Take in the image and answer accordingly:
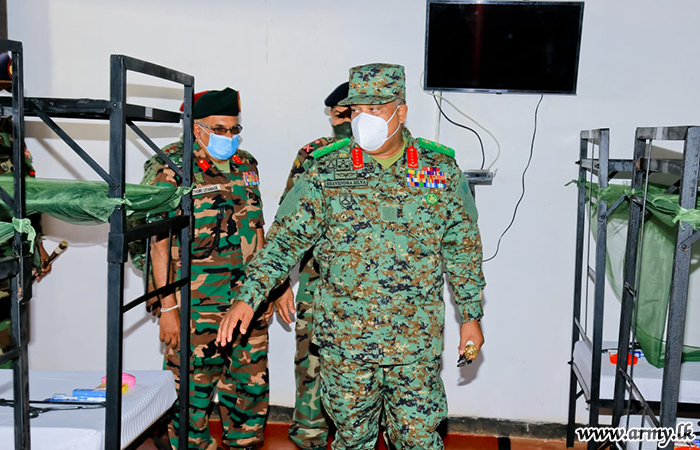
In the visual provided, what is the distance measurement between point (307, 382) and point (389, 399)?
3.17 ft

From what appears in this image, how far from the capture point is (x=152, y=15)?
3.64 m

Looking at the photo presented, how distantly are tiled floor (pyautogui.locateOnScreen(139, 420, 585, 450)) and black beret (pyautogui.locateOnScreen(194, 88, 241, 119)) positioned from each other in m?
1.74

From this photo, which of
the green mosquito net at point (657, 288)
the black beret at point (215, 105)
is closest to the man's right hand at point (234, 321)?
the black beret at point (215, 105)

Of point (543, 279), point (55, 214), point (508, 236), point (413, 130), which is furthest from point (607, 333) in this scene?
point (55, 214)

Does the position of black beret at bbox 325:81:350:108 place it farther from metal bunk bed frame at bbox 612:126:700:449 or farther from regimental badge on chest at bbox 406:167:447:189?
metal bunk bed frame at bbox 612:126:700:449

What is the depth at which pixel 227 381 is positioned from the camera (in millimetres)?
3254

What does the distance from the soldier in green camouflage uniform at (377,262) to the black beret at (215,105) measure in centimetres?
78

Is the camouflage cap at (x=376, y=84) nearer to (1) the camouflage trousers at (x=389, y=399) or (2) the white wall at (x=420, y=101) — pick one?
(1) the camouflage trousers at (x=389, y=399)

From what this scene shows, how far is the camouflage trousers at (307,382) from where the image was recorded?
11.0 feet

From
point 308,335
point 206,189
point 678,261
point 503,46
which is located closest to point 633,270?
point 678,261

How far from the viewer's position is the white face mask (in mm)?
2404

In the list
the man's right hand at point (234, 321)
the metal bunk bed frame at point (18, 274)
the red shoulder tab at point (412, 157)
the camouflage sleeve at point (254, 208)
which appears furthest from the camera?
the camouflage sleeve at point (254, 208)

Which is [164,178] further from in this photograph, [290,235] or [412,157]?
[412,157]

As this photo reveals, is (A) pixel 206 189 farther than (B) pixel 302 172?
No
